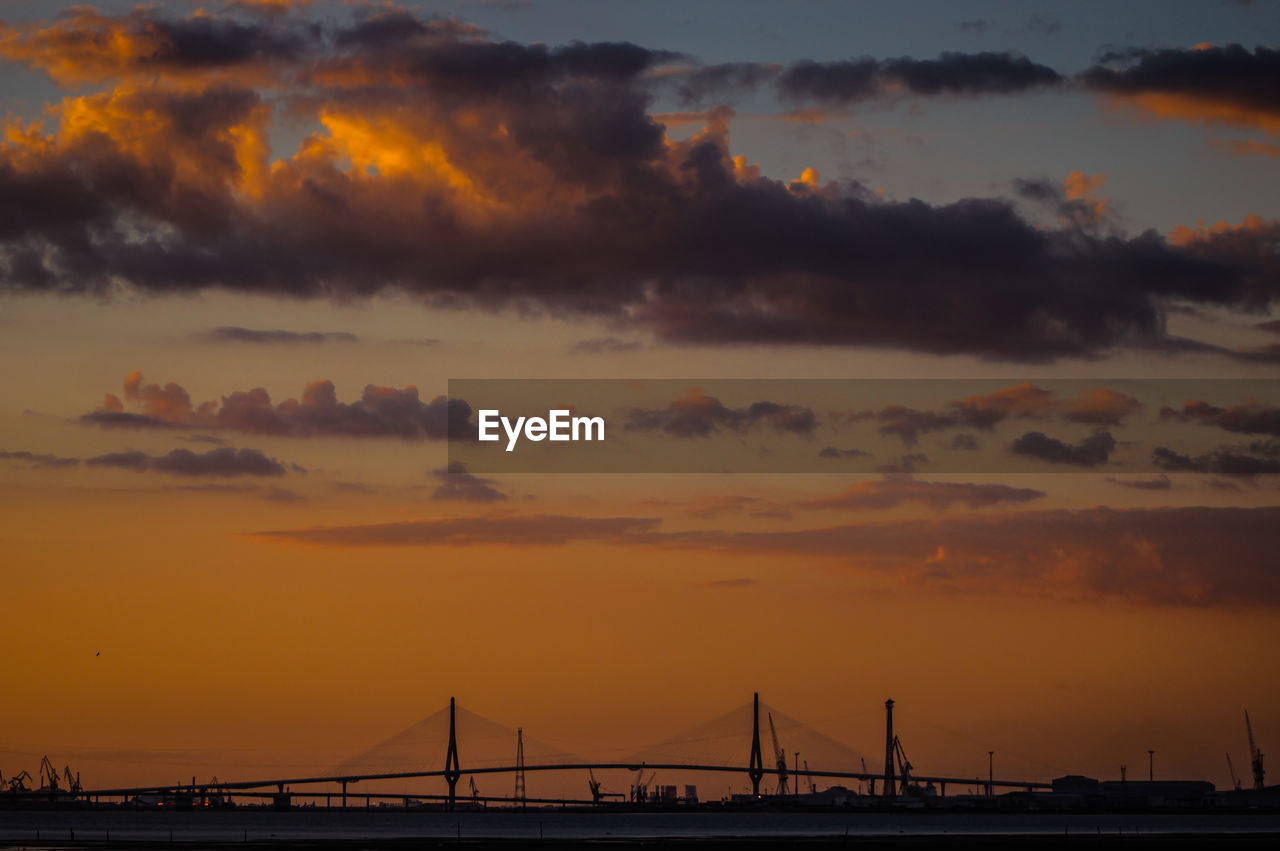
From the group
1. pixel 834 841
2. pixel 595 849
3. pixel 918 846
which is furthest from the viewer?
pixel 834 841

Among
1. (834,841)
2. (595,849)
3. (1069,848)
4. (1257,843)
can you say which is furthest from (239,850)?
(1257,843)

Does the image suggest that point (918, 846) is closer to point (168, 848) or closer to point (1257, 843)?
point (1257, 843)

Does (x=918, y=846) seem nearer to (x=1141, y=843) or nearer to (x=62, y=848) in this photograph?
(x=1141, y=843)

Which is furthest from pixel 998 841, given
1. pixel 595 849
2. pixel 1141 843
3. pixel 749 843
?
pixel 595 849

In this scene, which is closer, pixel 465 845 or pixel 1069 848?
pixel 1069 848

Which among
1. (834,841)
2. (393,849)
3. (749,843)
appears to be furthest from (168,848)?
(834,841)

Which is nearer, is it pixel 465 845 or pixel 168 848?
pixel 168 848

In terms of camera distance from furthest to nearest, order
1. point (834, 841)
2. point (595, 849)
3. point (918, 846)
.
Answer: point (834, 841), point (918, 846), point (595, 849)

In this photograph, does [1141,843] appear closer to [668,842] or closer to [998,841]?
[998,841]
